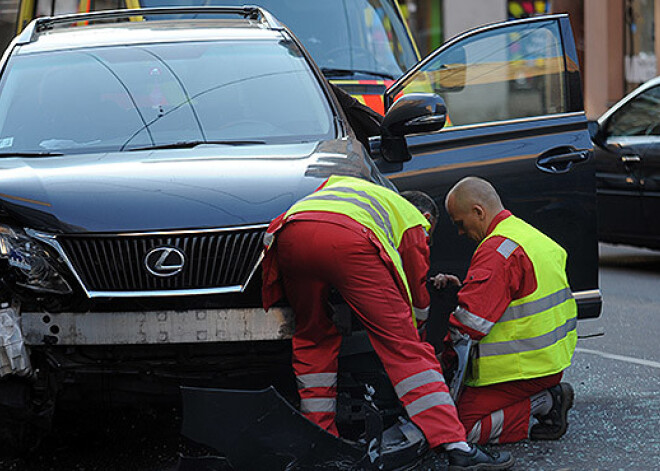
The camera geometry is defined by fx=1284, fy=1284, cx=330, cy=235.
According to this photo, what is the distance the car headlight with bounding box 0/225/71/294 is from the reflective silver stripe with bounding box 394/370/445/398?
3.79 feet

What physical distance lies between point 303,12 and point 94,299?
4716 millimetres

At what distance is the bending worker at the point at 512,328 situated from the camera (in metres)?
4.97

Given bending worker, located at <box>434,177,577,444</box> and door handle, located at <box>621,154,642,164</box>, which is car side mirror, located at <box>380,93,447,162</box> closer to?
bending worker, located at <box>434,177,577,444</box>

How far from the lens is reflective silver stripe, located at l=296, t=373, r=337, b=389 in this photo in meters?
4.44

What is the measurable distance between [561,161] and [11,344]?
2733mm

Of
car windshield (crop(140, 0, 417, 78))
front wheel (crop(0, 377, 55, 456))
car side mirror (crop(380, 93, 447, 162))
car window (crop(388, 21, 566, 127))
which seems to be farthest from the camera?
car windshield (crop(140, 0, 417, 78))

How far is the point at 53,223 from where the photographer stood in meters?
4.35

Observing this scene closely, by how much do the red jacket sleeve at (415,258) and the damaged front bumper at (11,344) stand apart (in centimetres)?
133

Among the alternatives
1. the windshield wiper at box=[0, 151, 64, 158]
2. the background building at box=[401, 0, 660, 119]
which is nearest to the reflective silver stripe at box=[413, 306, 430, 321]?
the windshield wiper at box=[0, 151, 64, 158]

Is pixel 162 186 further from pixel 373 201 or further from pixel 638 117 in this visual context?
pixel 638 117

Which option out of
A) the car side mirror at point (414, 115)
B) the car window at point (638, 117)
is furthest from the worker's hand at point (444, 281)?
the car window at point (638, 117)

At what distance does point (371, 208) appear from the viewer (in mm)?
4363

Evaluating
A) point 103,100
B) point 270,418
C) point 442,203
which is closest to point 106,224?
point 270,418

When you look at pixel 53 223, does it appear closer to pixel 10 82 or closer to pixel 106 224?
pixel 106 224
